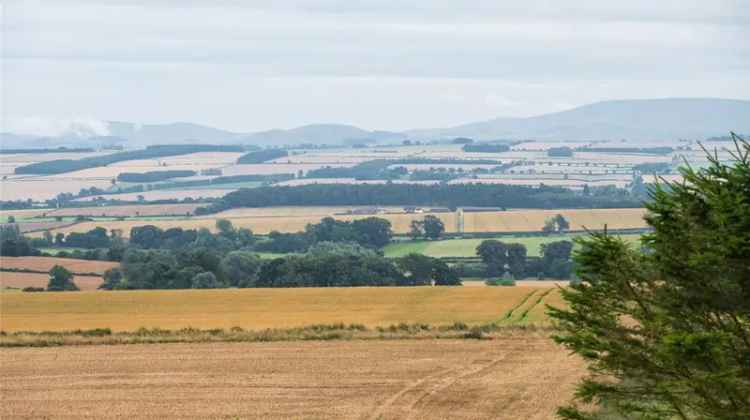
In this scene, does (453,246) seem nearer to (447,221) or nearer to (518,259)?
(518,259)

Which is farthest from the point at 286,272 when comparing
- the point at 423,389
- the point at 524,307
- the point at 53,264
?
the point at 423,389

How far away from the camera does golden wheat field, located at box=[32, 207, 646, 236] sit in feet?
374

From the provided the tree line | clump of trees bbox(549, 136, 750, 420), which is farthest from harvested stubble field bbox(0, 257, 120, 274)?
the tree line

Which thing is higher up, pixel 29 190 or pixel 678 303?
pixel 678 303

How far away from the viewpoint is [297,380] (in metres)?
29.7

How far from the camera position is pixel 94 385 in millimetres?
29453

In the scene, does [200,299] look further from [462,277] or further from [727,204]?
[727,204]

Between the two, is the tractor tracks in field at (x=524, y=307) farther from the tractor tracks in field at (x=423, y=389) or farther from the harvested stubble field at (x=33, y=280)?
the harvested stubble field at (x=33, y=280)

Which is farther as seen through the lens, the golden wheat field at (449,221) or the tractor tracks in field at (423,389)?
the golden wheat field at (449,221)

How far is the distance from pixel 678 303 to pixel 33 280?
62.5 metres

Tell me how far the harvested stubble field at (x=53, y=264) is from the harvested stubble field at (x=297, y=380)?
43043 mm

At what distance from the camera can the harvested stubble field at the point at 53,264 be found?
7881cm

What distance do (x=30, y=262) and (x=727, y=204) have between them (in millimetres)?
73966

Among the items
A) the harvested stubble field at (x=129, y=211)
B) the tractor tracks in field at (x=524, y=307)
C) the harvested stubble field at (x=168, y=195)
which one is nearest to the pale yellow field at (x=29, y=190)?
the harvested stubble field at (x=168, y=195)
